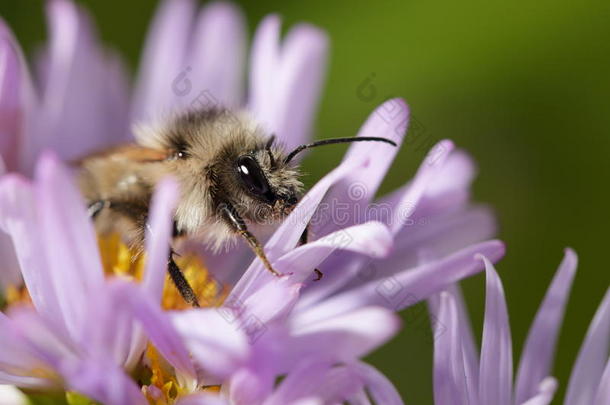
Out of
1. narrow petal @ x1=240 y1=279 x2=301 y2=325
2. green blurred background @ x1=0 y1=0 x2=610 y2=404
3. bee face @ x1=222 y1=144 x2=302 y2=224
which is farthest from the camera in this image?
green blurred background @ x1=0 y1=0 x2=610 y2=404

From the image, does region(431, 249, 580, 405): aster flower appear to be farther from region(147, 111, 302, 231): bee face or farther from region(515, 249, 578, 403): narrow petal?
region(147, 111, 302, 231): bee face

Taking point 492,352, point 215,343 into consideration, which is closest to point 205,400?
point 215,343

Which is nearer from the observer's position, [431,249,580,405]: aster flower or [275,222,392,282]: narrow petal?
[275,222,392,282]: narrow petal

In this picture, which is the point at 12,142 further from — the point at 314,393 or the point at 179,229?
the point at 314,393

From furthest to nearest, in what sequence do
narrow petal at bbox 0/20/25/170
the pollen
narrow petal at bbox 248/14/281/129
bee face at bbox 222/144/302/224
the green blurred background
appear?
1. the green blurred background
2. narrow petal at bbox 248/14/281/129
3. the pollen
4. narrow petal at bbox 0/20/25/170
5. bee face at bbox 222/144/302/224

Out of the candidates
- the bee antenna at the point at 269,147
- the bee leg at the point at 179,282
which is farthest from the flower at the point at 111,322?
the bee antenna at the point at 269,147

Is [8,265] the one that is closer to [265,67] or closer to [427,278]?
[265,67]

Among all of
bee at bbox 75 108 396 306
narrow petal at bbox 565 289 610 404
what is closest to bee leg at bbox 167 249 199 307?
bee at bbox 75 108 396 306
